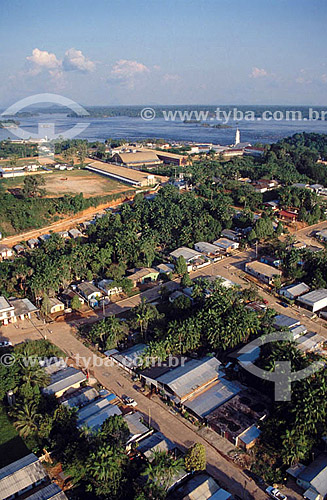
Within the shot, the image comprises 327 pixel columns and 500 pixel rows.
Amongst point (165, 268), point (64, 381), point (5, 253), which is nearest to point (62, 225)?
point (5, 253)

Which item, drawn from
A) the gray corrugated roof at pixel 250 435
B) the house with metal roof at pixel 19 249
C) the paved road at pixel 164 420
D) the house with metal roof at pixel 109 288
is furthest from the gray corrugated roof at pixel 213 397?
the house with metal roof at pixel 19 249

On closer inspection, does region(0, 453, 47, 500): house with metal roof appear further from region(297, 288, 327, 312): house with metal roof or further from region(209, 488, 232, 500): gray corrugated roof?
region(297, 288, 327, 312): house with metal roof

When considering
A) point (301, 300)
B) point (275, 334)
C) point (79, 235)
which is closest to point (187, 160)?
point (79, 235)

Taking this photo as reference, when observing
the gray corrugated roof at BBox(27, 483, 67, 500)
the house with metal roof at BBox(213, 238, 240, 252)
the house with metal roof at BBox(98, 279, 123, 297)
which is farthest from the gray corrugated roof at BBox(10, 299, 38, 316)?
the house with metal roof at BBox(213, 238, 240, 252)

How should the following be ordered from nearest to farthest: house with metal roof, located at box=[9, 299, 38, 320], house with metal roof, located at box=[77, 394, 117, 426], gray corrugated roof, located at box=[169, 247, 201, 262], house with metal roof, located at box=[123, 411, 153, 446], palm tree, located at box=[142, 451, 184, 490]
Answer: palm tree, located at box=[142, 451, 184, 490]
house with metal roof, located at box=[123, 411, 153, 446]
house with metal roof, located at box=[77, 394, 117, 426]
house with metal roof, located at box=[9, 299, 38, 320]
gray corrugated roof, located at box=[169, 247, 201, 262]

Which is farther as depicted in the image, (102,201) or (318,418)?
(102,201)

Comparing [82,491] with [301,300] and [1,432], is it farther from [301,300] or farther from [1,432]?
[301,300]

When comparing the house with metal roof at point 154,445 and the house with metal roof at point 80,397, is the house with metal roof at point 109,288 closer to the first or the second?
the house with metal roof at point 80,397
